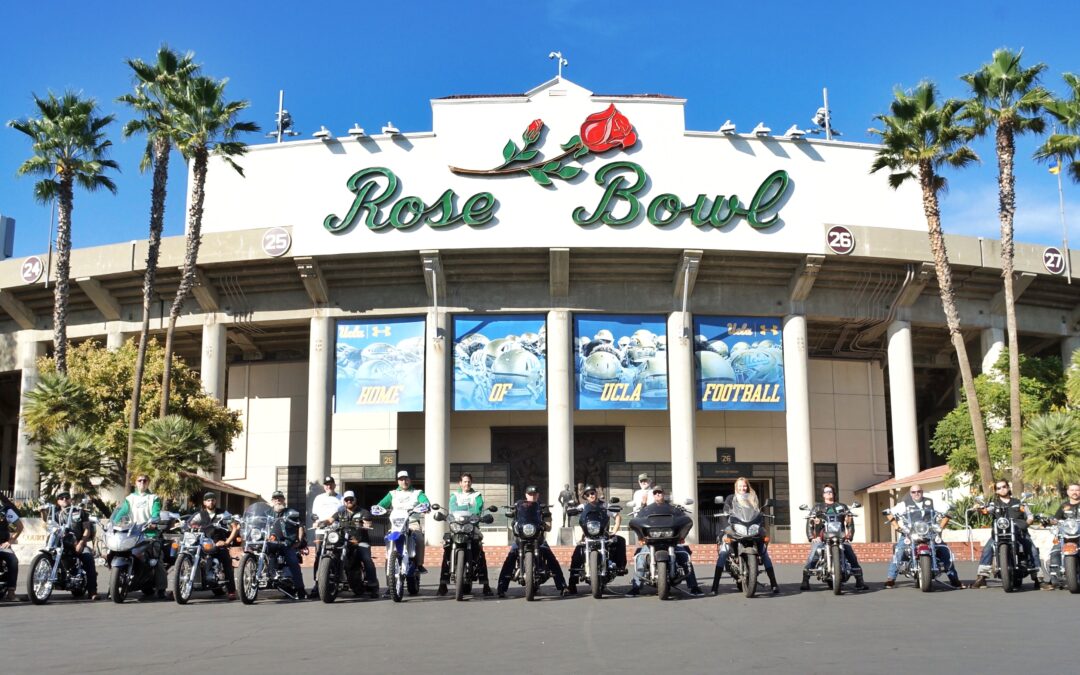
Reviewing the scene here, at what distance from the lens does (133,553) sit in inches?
569

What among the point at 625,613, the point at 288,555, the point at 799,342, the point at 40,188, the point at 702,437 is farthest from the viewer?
the point at 702,437

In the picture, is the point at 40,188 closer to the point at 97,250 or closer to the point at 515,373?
the point at 97,250

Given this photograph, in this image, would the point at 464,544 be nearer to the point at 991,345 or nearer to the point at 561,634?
the point at 561,634

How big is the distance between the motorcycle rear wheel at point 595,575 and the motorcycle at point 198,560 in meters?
5.23

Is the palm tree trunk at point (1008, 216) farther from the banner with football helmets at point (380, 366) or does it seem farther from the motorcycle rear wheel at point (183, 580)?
the motorcycle rear wheel at point (183, 580)

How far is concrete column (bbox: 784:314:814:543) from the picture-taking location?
113ft

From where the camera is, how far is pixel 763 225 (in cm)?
3444

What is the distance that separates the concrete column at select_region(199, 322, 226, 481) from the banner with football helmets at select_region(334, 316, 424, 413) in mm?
4296

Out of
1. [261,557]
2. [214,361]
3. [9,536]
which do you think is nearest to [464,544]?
[261,557]

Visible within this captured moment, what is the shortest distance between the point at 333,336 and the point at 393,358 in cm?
243

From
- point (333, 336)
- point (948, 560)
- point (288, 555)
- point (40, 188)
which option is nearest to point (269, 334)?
point (333, 336)

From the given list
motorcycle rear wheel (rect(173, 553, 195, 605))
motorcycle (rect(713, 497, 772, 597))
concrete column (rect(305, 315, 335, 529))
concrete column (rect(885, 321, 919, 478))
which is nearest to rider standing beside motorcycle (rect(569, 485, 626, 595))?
motorcycle (rect(713, 497, 772, 597))

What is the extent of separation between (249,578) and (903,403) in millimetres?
27885

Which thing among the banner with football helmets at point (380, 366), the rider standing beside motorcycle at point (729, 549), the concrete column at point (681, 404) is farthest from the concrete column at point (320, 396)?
the rider standing beside motorcycle at point (729, 549)
